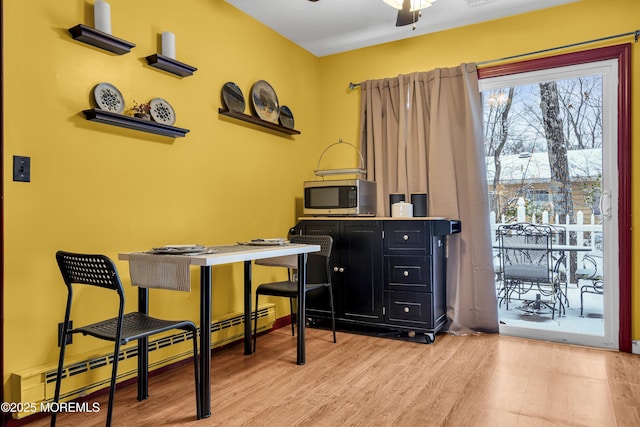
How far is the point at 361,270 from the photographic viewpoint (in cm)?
363

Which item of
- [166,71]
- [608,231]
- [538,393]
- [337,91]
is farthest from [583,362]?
[166,71]

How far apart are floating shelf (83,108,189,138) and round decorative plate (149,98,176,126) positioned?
0.23ft

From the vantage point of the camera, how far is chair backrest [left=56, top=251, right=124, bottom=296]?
182 centimetres

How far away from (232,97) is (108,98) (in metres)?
1.08

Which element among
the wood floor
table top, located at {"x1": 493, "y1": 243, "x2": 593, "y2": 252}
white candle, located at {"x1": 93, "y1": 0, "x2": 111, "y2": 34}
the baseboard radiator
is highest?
white candle, located at {"x1": 93, "y1": 0, "x2": 111, "y2": 34}

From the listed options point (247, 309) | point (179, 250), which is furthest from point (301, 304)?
point (179, 250)

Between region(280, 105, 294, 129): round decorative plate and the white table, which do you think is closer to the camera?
the white table

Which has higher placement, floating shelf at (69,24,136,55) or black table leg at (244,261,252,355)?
floating shelf at (69,24,136,55)

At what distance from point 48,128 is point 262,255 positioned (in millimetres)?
1280

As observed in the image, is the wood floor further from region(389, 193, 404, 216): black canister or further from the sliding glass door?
region(389, 193, 404, 216): black canister

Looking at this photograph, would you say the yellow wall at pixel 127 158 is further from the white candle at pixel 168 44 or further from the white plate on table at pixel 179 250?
the white plate on table at pixel 179 250

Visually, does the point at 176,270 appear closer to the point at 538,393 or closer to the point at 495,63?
the point at 538,393

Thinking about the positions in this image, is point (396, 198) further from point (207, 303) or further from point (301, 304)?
point (207, 303)

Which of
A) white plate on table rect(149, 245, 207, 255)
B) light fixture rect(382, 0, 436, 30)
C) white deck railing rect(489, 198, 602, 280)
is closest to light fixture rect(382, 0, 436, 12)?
light fixture rect(382, 0, 436, 30)
